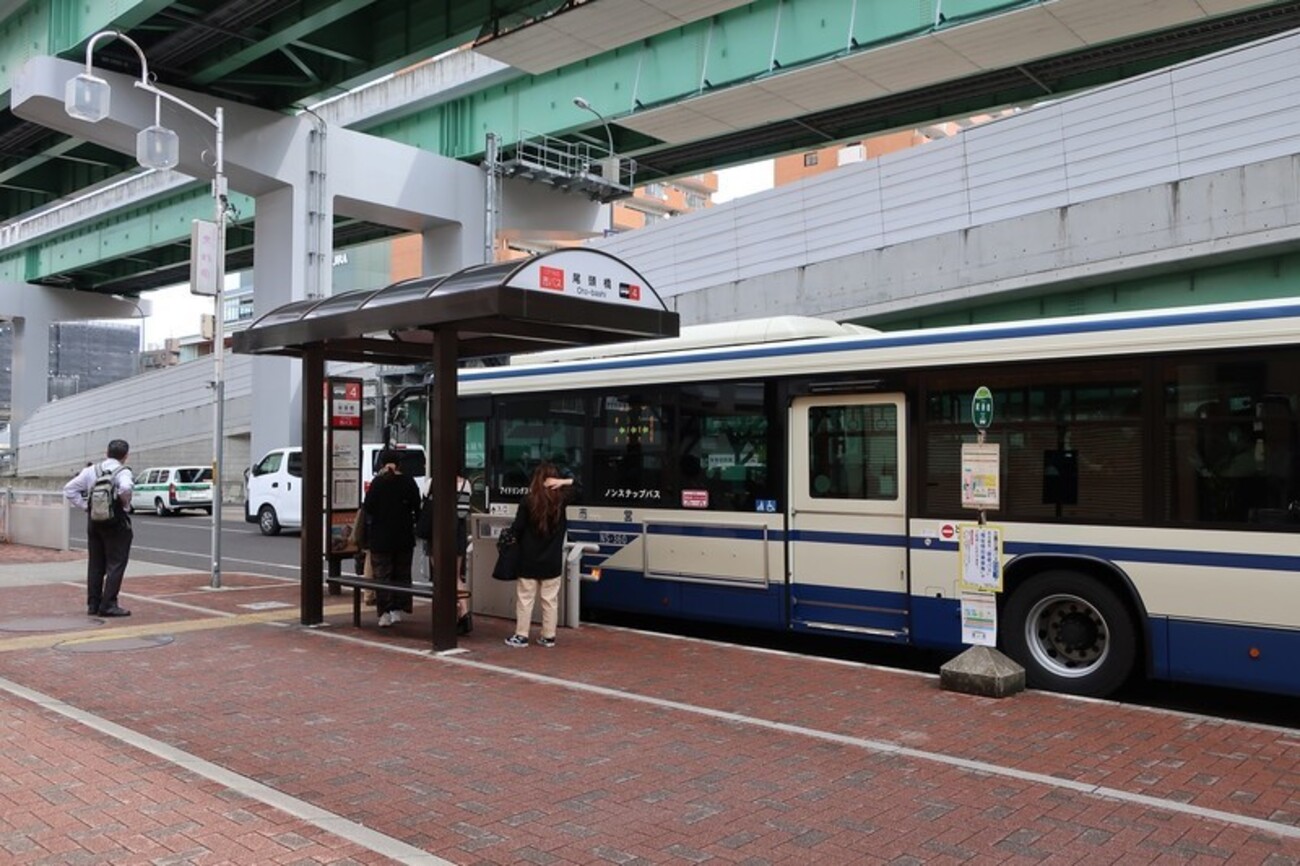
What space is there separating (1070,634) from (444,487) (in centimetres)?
530

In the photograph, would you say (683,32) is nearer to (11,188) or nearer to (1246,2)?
(1246,2)

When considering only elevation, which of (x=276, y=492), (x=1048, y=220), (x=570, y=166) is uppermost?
(x=570, y=166)

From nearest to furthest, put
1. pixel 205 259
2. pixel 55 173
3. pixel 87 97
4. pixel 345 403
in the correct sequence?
1. pixel 345 403
2. pixel 205 259
3. pixel 87 97
4. pixel 55 173

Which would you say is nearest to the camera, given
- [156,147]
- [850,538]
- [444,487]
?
[850,538]

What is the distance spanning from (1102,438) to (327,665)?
21.1 ft

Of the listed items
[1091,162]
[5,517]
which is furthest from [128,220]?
[1091,162]

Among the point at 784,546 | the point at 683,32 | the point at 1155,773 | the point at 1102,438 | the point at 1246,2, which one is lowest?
the point at 1155,773

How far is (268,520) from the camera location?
25.7 m

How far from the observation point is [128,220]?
44.8 m

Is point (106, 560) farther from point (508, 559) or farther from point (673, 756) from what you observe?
point (673, 756)

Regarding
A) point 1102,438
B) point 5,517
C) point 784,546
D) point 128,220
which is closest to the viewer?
point 1102,438

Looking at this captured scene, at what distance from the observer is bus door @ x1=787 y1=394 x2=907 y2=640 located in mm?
8852

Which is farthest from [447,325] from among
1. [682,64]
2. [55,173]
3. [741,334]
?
[55,173]

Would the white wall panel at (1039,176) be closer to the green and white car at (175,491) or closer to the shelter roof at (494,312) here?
the shelter roof at (494,312)
